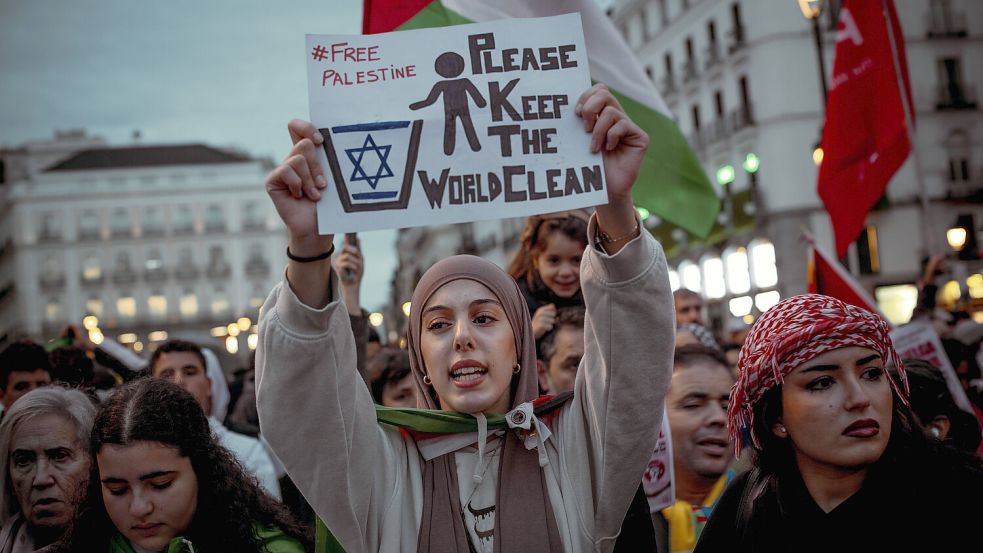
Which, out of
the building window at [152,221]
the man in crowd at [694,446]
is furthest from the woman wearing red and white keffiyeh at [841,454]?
the building window at [152,221]

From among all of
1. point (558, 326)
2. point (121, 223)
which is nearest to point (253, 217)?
point (121, 223)

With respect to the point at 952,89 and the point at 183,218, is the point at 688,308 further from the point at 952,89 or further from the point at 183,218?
the point at 183,218

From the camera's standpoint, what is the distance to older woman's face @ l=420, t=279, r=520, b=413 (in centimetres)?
282

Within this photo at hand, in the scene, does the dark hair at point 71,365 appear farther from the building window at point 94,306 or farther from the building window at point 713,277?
the building window at point 94,306

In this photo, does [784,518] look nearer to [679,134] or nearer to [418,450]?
[418,450]

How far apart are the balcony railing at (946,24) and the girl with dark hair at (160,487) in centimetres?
4197

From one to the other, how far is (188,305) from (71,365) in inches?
3270

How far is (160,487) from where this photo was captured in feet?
10.3

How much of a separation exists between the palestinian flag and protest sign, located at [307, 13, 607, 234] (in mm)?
2273

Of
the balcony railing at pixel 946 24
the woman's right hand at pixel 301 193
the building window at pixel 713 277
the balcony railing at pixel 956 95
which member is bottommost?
the woman's right hand at pixel 301 193

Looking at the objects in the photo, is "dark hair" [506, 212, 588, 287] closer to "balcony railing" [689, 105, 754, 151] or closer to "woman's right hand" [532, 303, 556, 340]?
"woman's right hand" [532, 303, 556, 340]

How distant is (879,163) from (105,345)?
5929 mm

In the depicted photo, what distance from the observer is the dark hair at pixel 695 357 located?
13.9 feet

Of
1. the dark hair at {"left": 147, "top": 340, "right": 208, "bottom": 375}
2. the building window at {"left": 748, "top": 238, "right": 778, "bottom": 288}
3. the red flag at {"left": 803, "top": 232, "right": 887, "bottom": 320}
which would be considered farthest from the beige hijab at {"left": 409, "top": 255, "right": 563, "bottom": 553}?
the building window at {"left": 748, "top": 238, "right": 778, "bottom": 288}
